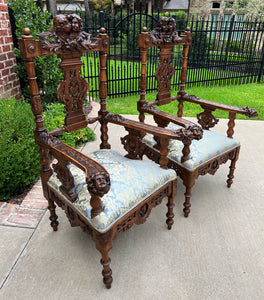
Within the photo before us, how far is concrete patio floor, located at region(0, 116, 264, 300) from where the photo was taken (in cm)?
166

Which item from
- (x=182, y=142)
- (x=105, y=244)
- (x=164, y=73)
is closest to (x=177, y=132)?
(x=182, y=142)

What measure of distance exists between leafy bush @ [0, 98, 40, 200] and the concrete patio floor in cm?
42

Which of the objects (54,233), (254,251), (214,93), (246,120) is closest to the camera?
(254,251)

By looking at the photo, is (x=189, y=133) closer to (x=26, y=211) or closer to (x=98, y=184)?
(x=98, y=184)

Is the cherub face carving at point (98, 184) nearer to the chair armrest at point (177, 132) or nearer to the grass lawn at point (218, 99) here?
the chair armrest at point (177, 132)

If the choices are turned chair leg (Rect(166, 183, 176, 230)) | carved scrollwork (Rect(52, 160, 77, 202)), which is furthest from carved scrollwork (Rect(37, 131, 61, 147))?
turned chair leg (Rect(166, 183, 176, 230))

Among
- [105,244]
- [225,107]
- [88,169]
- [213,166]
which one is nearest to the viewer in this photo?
[88,169]

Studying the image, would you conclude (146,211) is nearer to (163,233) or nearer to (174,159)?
(163,233)

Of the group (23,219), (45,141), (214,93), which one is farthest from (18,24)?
(214,93)

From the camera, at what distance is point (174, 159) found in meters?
2.23

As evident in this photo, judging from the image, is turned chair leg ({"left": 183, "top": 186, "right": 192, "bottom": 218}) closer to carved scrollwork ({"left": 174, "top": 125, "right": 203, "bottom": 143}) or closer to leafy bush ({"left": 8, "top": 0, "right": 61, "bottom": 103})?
Answer: carved scrollwork ({"left": 174, "top": 125, "right": 203, "bottom": 143})

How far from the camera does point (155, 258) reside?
6.24 feet

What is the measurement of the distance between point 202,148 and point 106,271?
1.26 meters

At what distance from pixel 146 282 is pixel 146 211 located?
46 centimetres
